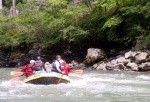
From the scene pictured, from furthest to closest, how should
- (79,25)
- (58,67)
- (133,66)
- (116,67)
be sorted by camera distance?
(79,25) < (116,67) < (133,66) < (58,67)

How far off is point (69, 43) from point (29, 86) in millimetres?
13588

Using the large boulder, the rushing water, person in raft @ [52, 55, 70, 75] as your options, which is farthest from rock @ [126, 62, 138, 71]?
the rushing water

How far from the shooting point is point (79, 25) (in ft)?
82.7

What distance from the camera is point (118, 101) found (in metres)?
9.43

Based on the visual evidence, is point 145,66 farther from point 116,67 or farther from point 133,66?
point 116,67

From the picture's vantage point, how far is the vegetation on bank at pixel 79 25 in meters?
21.8

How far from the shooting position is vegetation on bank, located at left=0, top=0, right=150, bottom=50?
21828 millimetres

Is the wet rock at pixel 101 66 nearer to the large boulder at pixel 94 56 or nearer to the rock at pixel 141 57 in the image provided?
the large boulder at pixel 94 56

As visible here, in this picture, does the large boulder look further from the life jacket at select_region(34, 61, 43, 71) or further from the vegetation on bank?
the life jacket at select_region(34, 61, 43, 71)

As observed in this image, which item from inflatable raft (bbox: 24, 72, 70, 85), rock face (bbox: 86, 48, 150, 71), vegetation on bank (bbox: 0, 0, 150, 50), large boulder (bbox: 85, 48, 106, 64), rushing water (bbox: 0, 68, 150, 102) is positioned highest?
vegetation on bank (bbox: 0, 0, 150, 50)

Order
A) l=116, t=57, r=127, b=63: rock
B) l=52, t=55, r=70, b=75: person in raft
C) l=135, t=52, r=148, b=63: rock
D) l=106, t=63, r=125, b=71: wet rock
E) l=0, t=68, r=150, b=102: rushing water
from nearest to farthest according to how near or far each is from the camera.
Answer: l=0, t=68, r=150, b=102: rushing water, l=52, t=55, r=70, b=75: person in raft, l=135, t=52, r=148, b=63: rock, l=106, t=63, r=125, b=71: wet rock, l=116, t=57, r=127, b=63: rock

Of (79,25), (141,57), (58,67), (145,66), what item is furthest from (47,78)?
(79,25)

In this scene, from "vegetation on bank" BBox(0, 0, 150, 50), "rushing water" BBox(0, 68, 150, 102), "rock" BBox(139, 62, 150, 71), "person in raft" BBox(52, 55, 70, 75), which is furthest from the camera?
"vegetation on bank" BBox(0, 0, 150, 50)

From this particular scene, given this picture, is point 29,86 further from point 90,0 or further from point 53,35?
point 90,0
